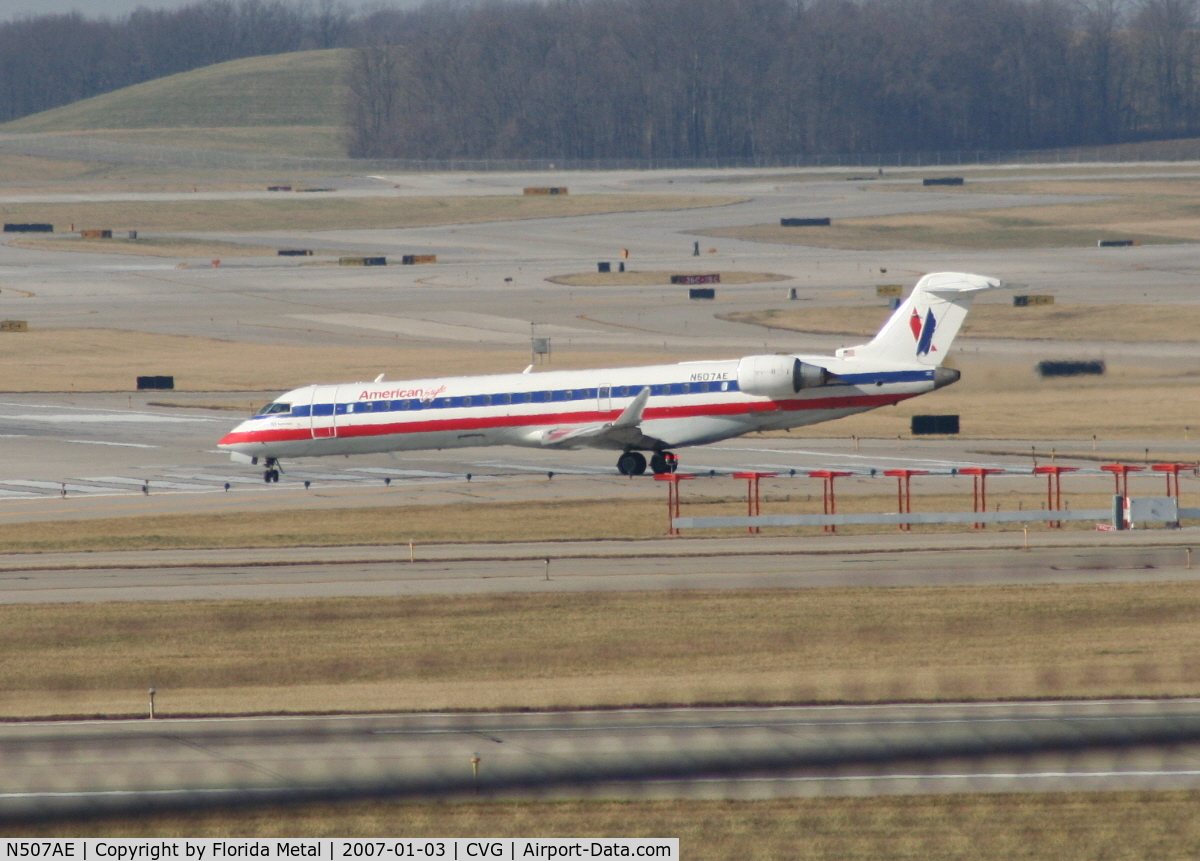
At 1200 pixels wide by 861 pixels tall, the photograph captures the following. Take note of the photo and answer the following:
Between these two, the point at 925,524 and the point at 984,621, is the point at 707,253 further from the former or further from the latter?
the point at 984,621

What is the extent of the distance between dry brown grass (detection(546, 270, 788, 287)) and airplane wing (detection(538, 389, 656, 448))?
7012 centimetres

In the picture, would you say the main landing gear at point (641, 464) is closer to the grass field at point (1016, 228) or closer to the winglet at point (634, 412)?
the winglet at point (634, 412)

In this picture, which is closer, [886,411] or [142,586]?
[142,586]

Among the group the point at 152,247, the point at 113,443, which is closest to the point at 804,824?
the point at 113,443

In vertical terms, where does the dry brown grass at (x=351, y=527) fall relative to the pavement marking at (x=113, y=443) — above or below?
below

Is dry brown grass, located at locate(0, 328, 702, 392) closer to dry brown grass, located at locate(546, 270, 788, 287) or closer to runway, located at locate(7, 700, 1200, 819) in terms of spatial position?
dry brown grass, located at locate(546, 270, 788, 287)

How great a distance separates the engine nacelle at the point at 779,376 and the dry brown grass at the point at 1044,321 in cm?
4018

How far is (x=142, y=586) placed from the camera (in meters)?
39.8

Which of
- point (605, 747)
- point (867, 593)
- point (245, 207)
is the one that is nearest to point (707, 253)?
point (245, 207)

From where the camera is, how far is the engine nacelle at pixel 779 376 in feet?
170

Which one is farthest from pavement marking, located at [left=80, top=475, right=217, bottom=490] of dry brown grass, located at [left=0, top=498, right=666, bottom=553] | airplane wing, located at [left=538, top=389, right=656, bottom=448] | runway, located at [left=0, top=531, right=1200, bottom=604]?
airplane wing, located at [left=538, top=389, right=656, bottom=448]

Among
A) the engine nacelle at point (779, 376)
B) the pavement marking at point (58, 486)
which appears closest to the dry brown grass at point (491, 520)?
the engine nacelle at point (779, 376)

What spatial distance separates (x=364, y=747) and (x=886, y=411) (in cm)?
5026

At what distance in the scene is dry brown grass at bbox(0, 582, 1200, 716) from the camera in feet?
94.6
